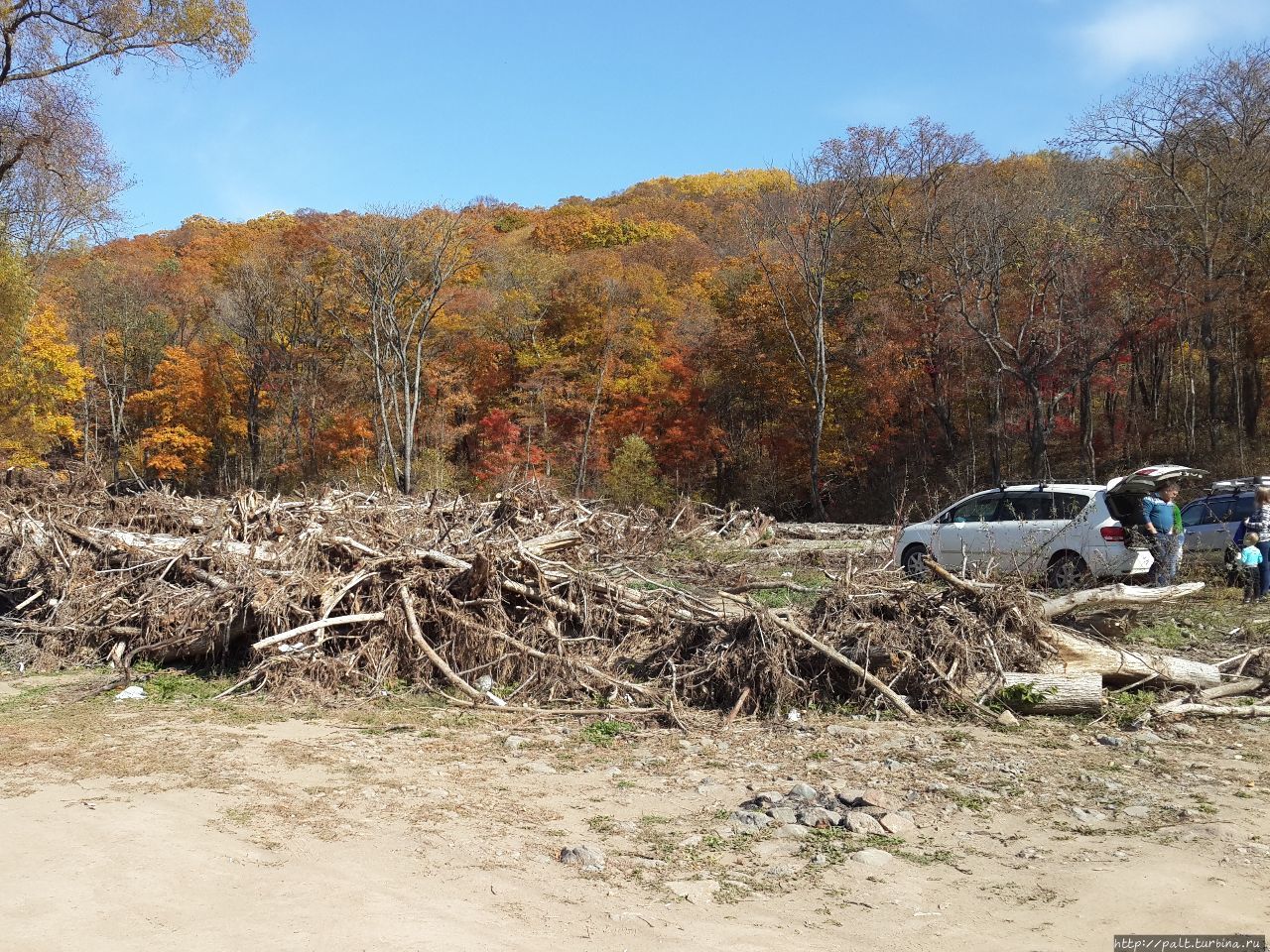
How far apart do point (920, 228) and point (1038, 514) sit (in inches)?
976

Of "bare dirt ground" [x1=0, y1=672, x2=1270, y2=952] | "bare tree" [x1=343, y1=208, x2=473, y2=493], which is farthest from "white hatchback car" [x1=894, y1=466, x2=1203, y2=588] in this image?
"bare tree" [x1=343, y1=208, x2=473, y2=493]

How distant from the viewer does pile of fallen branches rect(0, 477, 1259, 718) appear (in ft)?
28.9

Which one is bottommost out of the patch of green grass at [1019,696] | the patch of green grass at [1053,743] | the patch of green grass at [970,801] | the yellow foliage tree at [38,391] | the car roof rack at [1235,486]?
the patch of green grass at [1053,743]

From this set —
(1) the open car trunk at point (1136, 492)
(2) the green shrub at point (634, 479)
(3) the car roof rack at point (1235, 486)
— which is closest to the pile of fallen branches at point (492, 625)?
(1) the open car trunk at point (1136, 492)

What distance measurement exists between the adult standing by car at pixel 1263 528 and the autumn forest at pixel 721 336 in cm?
1186

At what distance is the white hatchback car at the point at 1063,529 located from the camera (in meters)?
13.4

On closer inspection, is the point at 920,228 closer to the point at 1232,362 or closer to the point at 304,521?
the point at 1232,362

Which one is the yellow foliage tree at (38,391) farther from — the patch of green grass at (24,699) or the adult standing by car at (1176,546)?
the adult standing by car at (1176,546)

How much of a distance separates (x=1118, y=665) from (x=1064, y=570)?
16.9 feet

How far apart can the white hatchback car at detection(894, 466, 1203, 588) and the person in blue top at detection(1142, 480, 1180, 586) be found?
215 millimetres

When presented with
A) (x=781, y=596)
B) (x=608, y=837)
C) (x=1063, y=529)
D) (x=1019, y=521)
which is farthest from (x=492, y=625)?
(x=1019, y=521)

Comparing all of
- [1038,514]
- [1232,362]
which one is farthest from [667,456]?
[1038,514]

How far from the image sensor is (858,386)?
1444 inches

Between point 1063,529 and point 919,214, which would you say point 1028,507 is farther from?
point 919,214
